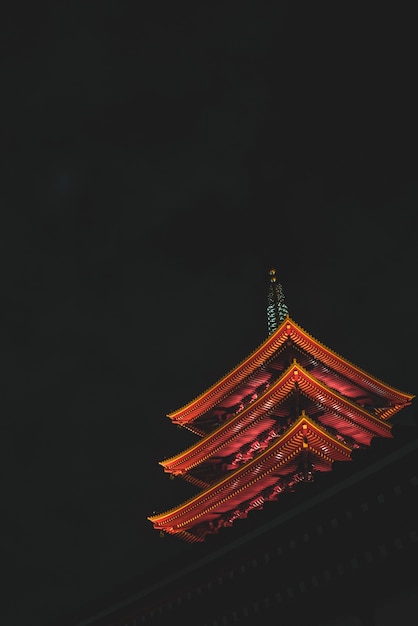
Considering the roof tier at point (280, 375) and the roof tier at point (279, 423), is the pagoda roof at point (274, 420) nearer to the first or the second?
the roof tier at point (279, 423)

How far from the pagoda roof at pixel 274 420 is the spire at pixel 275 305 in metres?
6.54

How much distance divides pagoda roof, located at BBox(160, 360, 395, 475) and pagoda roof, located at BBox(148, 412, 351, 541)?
2.00 m

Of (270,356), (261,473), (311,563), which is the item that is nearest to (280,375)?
(270,356)

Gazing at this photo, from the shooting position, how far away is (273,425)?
85.7 ft

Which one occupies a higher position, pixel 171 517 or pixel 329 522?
pixel 171 517

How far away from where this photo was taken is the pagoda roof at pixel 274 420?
2394 cm

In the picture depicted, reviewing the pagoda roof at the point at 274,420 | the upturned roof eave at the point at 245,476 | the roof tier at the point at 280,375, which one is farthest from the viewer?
the roof tier at the point at 280,375

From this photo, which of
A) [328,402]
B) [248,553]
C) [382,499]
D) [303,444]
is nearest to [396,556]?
[382,499]

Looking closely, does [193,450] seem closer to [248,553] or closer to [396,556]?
[248,553]

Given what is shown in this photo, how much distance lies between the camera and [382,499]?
10344mm

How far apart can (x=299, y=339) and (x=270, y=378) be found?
10.0ft

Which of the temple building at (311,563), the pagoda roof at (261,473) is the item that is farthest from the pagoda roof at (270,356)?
the temple building at (311,563)

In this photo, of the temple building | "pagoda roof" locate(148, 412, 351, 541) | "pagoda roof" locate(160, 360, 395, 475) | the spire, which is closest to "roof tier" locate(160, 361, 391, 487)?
"pagoda roof" locate(160, 360, 395, 475)

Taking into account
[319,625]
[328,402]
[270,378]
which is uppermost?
[270,378]
